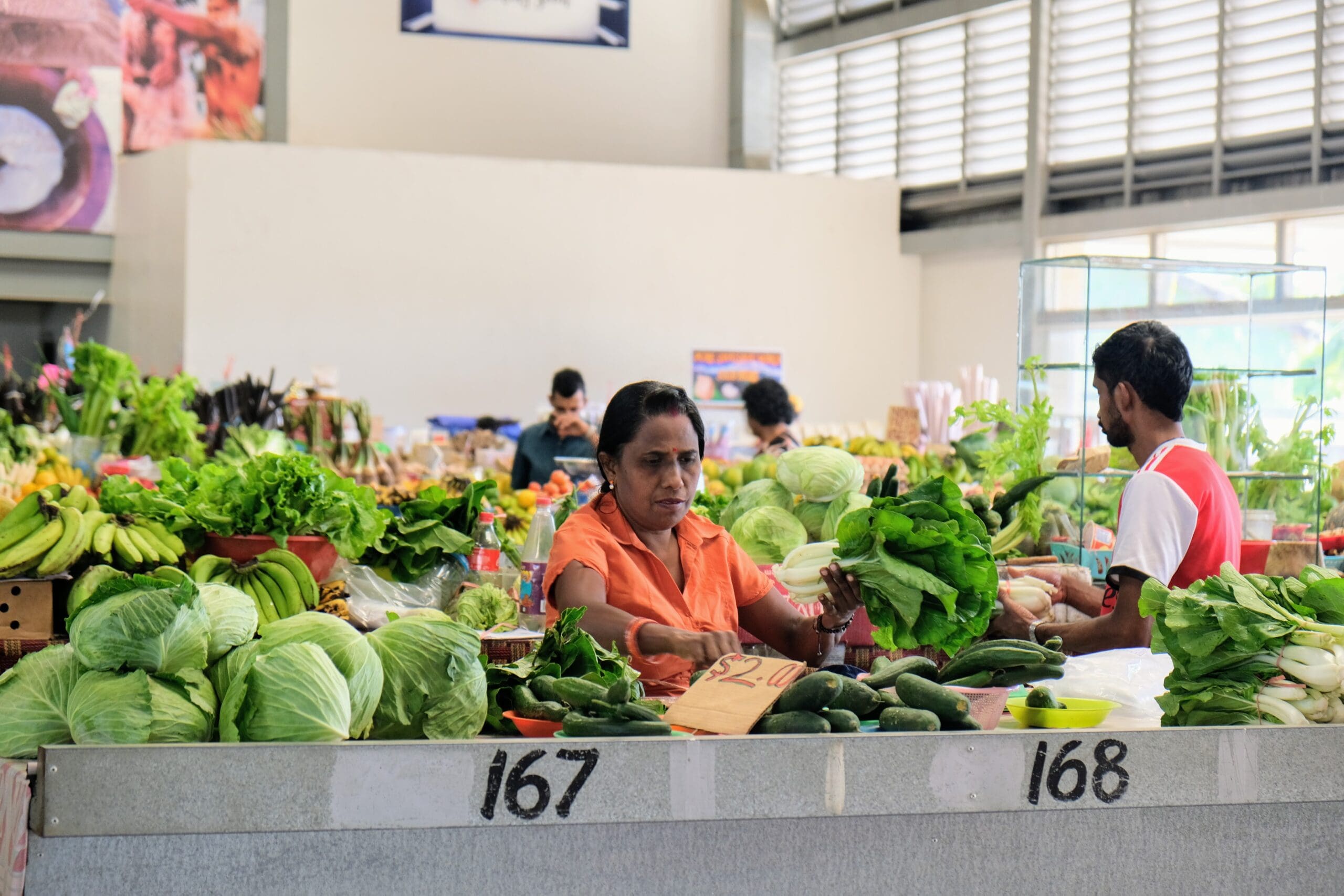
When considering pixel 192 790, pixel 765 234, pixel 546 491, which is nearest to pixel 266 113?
pixel 765 234

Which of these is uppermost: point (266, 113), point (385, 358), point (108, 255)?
point (266, 113)

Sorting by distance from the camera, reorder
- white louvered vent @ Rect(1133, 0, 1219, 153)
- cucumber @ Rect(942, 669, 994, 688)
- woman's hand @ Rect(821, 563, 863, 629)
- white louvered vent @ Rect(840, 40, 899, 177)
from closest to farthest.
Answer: cucumber @ Rect(942, 669, 994, 688) → woman's hand @ Rect(821, 563, 863, 629) → white louvered vent @ Rect(1133, 0, 1219, 153) → white louvered vent @ Rect(840, 40, 899, 177)

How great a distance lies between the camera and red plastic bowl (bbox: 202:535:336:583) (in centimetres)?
349

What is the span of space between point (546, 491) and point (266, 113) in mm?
7326

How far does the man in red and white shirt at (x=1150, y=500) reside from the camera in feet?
9.53

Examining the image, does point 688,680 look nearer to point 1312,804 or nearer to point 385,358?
point 1312,804

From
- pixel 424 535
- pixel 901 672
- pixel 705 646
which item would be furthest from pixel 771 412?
pixel 901 672

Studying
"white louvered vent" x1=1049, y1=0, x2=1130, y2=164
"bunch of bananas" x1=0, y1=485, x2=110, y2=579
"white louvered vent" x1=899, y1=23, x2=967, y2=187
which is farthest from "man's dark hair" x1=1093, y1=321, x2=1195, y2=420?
"white louvered vent" x1=899, y1=23, x2=967, y2=187

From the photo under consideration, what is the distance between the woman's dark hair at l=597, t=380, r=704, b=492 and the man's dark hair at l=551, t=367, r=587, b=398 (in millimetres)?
4009

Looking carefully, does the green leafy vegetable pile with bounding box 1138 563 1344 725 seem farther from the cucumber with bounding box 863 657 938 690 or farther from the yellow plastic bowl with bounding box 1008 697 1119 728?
the cucumber with bounding box 863 657 938 690

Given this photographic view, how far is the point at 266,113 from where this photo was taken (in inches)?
461

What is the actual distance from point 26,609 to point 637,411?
159cm

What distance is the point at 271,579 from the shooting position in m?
3.36

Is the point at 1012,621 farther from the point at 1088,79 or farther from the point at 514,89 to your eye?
the point at 514,89
